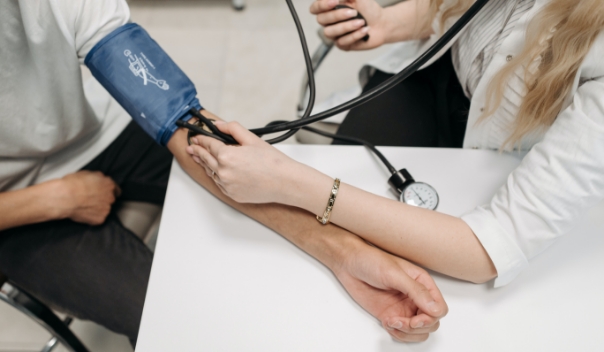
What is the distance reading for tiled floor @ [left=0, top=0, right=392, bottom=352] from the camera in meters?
1.71

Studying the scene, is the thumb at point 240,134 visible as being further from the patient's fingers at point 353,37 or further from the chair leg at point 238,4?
the chair leg at point 238,4

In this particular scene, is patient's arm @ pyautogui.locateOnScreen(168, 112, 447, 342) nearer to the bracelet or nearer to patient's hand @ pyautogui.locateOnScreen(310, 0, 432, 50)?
the bracelet

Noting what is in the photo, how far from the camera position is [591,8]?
0.54 meters

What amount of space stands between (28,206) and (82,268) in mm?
165

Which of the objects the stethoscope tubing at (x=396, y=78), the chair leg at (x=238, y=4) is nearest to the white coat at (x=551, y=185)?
the stethoscope tubing at (x=396, y=78)

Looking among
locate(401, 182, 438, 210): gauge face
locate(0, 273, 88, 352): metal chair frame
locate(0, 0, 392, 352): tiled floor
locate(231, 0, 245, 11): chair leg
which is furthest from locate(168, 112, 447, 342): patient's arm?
locate(231, 0, 245, 11): chair leg

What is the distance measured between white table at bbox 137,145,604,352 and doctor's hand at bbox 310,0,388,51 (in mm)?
419

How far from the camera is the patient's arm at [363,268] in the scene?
554mm

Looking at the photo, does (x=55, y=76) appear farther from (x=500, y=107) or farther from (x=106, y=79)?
(x=500, y=107)

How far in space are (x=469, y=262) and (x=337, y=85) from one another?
129 cm

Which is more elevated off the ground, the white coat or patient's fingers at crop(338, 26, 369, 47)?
patient's fingers at crop(338, 26, 369, 47)

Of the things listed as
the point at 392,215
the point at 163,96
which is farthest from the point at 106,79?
the point at 392,215

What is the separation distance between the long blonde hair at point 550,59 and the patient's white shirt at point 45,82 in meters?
0.71

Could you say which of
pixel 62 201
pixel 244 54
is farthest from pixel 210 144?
pixel 244 54
